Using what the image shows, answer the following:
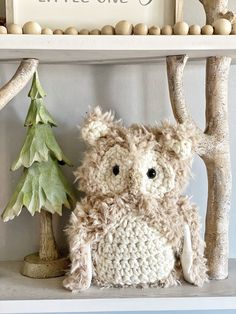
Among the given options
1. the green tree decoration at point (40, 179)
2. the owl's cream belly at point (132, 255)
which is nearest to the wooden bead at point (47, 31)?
the green tree decoration at point (40, 179)

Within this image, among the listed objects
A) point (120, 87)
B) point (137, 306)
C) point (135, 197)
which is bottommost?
point (137, 306)

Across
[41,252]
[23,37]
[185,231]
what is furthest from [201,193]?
[23,37]

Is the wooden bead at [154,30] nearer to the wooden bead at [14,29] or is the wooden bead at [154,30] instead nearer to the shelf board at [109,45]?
the shelf board at [109,45]

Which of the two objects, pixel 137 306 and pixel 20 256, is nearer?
pixel 137 306

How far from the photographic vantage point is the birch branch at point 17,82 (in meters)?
0.63

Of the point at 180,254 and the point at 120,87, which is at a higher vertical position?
the point at 120,87

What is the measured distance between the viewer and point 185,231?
0.66 metres

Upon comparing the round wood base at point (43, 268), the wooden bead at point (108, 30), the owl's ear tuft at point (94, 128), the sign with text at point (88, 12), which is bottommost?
the round wood base at point (43, 268)

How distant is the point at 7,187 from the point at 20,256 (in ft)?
0.34

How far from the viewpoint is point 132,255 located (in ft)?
2.04

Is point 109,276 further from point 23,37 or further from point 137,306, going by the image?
point 23,37

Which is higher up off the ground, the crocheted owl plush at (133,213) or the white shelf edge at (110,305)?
the crocheted owl plush at (133,213)

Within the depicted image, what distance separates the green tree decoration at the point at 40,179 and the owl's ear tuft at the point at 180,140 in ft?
0.48

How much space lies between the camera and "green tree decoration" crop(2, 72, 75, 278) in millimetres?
678
